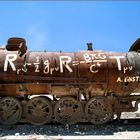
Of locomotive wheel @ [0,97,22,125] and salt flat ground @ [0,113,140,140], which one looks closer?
salt flat ground @ [0,113,140,140]

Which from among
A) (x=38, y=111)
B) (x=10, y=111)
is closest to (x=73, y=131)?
(x=38, y=111)

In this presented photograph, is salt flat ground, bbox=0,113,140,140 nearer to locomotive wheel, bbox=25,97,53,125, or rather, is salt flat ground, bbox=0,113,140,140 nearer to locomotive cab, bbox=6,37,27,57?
locomotive wheel, bbox=25,97,53,125

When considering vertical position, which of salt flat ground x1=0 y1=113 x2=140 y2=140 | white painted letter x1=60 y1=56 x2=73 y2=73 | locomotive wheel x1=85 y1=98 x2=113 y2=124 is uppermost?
white painted letter x1=60 y1=56 x2=73 y2=73

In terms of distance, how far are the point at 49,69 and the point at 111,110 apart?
2937 mm

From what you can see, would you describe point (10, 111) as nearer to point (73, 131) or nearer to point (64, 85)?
point (64, 85)

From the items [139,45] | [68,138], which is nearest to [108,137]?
[68,138]

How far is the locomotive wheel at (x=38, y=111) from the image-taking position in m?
14.8

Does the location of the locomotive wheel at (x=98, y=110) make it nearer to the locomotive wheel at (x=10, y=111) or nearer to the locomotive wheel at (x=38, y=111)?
the locomotive wheel at (x=38, y=111)

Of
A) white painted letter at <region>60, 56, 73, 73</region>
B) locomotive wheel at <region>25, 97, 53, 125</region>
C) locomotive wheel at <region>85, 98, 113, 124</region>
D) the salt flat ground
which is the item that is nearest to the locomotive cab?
white painted letter at <region>60, 56, 73, 73</region>

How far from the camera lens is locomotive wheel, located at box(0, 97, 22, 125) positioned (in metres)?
14.7

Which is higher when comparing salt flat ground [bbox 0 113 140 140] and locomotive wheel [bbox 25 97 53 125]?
locomotive wheel [bbox 25 97 53 125]

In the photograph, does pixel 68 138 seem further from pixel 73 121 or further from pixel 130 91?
pixel 130 91

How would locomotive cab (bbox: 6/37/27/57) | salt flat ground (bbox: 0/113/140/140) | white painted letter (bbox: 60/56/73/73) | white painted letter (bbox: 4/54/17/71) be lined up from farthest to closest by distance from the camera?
locomotive cab (bbox: 6/37/27/57) → white painted letter (bbox: 60/56/73/73) → white painted letter (bbox: 4/54/17/71) → salt flat ground (bbox: 0/113/140/140)

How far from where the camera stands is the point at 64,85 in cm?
1481
